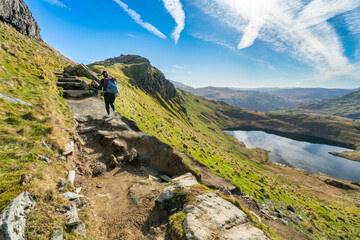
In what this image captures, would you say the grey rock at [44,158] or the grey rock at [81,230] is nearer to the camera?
the grey rock at [81,230]

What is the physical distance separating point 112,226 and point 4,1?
63.6 meters

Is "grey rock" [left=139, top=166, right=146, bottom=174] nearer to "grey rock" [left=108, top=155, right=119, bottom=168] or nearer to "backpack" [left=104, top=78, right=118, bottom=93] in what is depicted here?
"grey rock" [left=108, top=155, right=119, bottom=168]

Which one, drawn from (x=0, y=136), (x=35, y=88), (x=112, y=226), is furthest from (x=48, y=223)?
(x=35, y=88)

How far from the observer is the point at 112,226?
714cm

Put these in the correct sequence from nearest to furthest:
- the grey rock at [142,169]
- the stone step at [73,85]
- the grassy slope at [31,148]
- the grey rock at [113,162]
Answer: the grassy slope at [31,148], the grey rock at [113,162], the grey rock at [142,169], the stone step at [73,85]

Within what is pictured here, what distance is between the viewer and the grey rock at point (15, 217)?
351 centimetres

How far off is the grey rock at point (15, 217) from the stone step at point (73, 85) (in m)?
19.2

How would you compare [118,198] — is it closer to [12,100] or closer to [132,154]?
[132,154]

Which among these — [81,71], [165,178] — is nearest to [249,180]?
[165,178]

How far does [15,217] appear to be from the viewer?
12.8 ft

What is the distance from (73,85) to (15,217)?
20.5 meters

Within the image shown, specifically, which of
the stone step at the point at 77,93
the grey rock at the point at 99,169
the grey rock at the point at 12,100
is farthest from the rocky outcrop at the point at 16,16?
the grey rock at the point at 99,169

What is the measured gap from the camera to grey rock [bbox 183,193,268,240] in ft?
21.2

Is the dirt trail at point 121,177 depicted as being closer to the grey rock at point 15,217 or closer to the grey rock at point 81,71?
the grey rock at point 15,217
